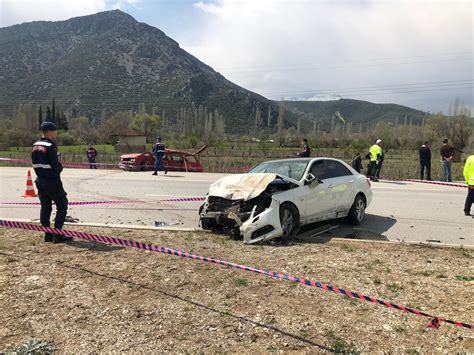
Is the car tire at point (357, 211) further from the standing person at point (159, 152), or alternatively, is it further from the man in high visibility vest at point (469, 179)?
the standing person at point (159, 152)

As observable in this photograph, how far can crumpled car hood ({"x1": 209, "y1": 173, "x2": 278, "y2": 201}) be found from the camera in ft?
21.6

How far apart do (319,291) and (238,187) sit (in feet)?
9.23

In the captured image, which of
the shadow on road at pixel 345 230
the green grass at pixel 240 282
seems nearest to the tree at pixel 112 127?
the shadow on road at pixel 345 230

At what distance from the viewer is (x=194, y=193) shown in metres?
13.1

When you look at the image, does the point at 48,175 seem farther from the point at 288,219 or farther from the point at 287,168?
the point at 287,168

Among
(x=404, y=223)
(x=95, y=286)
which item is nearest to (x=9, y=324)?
(x=95, y=286)

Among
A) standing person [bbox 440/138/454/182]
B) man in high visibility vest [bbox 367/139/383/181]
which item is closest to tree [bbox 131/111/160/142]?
man in high visibility vest [bbox 367/139/383/181]

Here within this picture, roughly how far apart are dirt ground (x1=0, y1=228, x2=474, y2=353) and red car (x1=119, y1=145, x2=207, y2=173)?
15170 millimetres

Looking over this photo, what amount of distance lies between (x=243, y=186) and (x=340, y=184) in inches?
93.7

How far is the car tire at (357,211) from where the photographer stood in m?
8.30

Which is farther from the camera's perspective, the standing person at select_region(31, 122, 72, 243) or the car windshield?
the car windshield

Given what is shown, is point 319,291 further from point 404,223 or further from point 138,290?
point 404,223

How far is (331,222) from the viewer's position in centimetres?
852

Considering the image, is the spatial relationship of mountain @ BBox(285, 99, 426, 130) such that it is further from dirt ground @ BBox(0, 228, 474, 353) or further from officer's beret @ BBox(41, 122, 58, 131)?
officer's beret @ BBox(41, 122, 58, 131)
